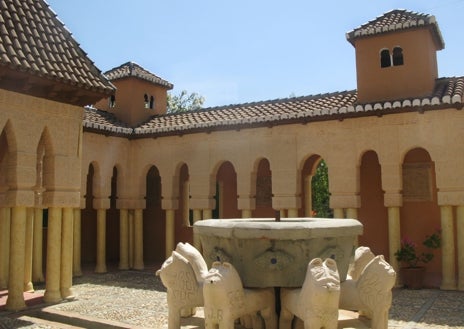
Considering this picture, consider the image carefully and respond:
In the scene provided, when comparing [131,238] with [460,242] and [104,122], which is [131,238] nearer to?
[104,122]

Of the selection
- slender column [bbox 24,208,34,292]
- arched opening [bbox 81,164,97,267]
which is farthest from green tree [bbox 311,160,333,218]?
slender column [bbox 24,208,34,292]

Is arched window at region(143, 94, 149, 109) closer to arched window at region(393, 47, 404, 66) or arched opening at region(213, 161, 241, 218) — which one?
arched opening at region(213, 161, 241, 218)

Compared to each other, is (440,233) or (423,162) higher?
(423,162)

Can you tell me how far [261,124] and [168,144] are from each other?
3.52m

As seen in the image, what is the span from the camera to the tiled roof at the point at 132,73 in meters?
17.7

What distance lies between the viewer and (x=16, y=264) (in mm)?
8859

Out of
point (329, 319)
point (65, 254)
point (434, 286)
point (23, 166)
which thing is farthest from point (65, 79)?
point (434, 286)

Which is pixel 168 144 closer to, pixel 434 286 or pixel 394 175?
pixel 394 175

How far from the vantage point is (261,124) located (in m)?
13.6

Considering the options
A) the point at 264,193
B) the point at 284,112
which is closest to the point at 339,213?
the point at 284,112

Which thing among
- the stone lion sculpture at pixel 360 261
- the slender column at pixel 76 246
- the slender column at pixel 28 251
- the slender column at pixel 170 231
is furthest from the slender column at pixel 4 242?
the stone lion sculpture at pixel 360 261

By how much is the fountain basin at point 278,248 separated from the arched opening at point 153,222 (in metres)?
12.1

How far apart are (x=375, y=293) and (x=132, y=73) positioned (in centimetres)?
1402

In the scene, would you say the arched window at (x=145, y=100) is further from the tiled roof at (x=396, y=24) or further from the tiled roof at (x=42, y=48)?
the tiled roof at (x=396, y=24)
